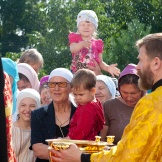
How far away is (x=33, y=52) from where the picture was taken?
31.1 ft

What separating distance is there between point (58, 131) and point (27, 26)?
39186 mm

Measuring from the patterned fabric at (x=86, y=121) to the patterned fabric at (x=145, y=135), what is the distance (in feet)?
4.98

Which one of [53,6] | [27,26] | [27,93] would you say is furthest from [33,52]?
[27,26]

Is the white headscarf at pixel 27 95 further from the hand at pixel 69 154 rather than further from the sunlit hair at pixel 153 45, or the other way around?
the sunlit hair at pixel 153 45

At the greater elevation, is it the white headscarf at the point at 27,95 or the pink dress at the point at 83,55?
the pink dress at the point at 83,55

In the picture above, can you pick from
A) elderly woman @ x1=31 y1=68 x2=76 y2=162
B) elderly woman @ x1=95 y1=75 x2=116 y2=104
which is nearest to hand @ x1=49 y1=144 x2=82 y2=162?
elderly woman @ x1=31 y1=68 x2=76 y2=162

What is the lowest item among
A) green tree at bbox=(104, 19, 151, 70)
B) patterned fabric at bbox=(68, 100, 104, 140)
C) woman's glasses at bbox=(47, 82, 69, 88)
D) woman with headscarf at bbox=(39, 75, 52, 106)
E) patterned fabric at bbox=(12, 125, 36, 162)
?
patterned fabric at bbox=(12, 125, 36, 162)

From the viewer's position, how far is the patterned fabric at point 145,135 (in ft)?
17.6

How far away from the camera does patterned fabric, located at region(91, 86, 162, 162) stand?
5352 mm

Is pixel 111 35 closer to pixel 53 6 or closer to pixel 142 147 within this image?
pixel 53 6

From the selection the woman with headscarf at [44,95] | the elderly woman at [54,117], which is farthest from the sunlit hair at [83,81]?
the woman with headscarf at [44,95]

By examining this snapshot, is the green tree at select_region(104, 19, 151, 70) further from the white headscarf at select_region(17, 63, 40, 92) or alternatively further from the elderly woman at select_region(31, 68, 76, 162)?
the elderly woman at select_region(31, 68, 76, 162)

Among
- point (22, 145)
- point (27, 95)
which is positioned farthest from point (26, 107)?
point (22, 145)

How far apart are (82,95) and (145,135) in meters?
1.76
